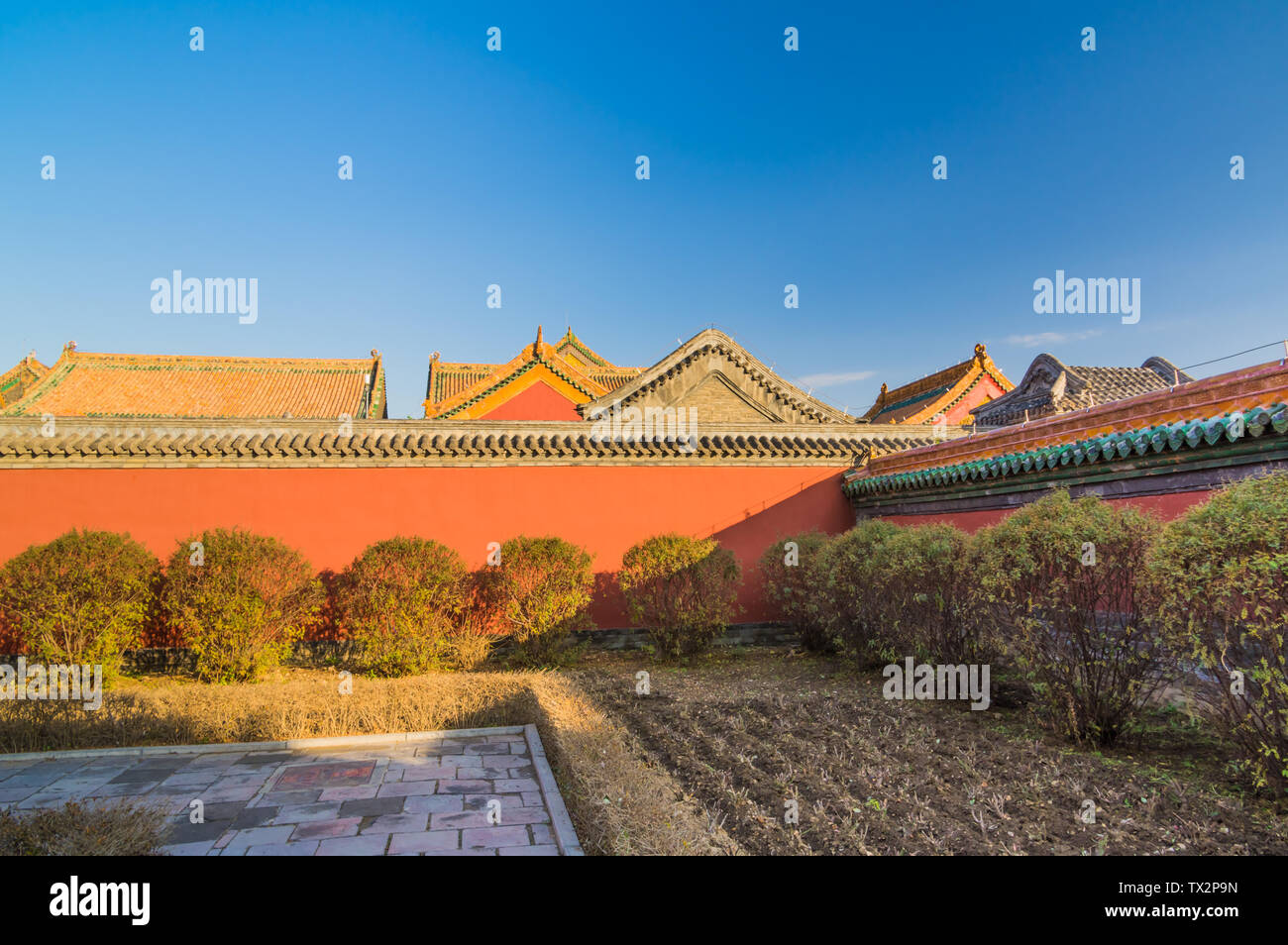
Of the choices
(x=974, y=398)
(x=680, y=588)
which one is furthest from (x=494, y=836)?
(x=974, y=398)

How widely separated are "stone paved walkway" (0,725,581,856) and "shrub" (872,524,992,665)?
415cm

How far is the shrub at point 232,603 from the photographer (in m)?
8.38

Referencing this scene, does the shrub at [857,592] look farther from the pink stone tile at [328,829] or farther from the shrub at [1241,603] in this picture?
the pink stone tile at [328,829]

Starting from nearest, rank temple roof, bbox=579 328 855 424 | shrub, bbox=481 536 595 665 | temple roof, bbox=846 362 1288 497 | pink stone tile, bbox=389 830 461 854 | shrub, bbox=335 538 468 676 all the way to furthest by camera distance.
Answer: pink stone tile, bbox=389 830 461 854 → temple roof, bbox=846 362 1288 497 → shrub, bbox=335 538 468 676 → shrub, bbox=481 536 595 665 → temple roof, bbox=579 328 855 424

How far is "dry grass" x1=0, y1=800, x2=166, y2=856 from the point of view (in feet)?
10.7

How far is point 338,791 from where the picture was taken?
4.61m

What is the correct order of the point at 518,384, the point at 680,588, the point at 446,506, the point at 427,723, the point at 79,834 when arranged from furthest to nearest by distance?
1. the point at 518,384
2. the point at 446,506
3. the point at 680,588
4. the point at 427,723
5. the point at 79,834

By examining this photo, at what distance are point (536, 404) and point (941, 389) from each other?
43.7 feet

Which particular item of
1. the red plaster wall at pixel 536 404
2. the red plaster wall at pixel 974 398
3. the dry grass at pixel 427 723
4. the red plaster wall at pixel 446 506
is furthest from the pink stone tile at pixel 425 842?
the red plaster wall at pixel 974 398

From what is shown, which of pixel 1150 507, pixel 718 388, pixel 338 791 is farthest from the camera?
pixel 718 388

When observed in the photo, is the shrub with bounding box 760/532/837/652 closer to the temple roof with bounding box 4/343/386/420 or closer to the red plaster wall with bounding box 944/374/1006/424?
the red plaster wall with bounding box 944/374/1006/424

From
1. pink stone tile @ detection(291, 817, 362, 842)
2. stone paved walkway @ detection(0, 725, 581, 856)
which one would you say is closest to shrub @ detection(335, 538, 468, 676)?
stone paved walkway @ detection(0, 725, 581, 856)

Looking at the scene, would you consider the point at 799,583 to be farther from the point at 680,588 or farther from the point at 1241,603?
the point at 1241,603

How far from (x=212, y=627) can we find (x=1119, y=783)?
30.0ft
